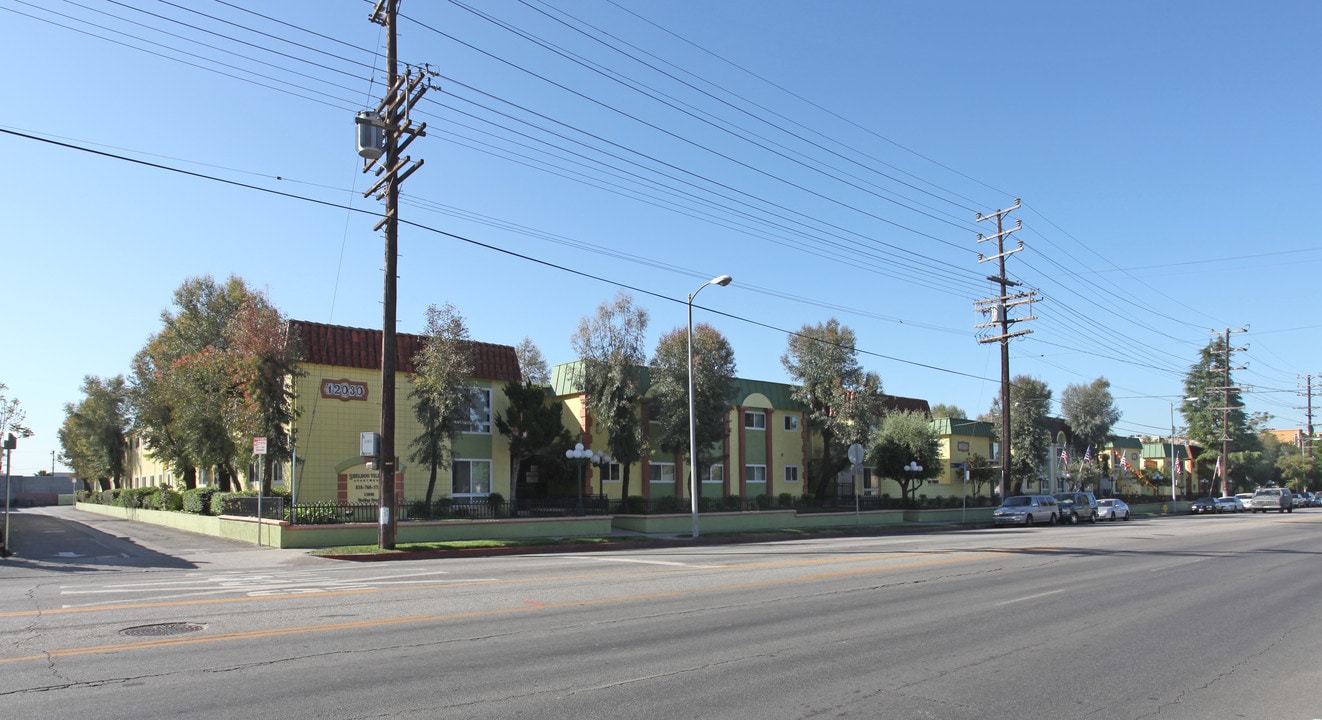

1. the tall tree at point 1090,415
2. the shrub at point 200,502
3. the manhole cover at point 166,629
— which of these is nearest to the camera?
the manhole cover at point 166,629

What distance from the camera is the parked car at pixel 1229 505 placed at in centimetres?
6688

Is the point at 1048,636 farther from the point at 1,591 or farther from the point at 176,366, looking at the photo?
the point at 176,366

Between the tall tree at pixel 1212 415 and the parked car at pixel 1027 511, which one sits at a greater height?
the tall tree at pixel 1212 415

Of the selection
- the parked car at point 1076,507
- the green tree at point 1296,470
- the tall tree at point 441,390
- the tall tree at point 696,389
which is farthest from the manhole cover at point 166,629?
the green tree at point 1296,470

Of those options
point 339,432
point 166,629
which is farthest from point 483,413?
point 166,629

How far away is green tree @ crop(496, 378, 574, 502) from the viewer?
116 feet

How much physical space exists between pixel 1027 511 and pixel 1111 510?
46.7 feet

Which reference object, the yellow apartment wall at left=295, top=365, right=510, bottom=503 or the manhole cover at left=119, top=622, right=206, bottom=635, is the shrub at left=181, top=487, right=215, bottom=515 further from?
the manhole cover at left=119, top=622, right=206, bottom=635

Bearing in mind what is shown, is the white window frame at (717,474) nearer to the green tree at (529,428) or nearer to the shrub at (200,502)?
the green tree at (529,428)

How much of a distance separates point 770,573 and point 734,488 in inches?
1094

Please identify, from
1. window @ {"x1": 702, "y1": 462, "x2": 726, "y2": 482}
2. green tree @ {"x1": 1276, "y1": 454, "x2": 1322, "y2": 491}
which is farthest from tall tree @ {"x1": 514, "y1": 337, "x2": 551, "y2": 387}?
green tree @ {"x1": 1276, "y1": 454, "x2": 1322, "y2": 491}

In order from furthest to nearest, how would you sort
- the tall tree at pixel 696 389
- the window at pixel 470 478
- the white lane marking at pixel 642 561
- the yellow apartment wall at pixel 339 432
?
the tall tree at pixel 696 389 → the window at pixel 470 478 → the yellow apartment wall at pixel 339 432 → the white lane marking at pixel 642 561

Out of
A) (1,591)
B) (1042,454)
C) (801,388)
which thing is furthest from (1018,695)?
(1042,454)

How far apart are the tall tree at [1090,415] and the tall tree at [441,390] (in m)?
66.8
